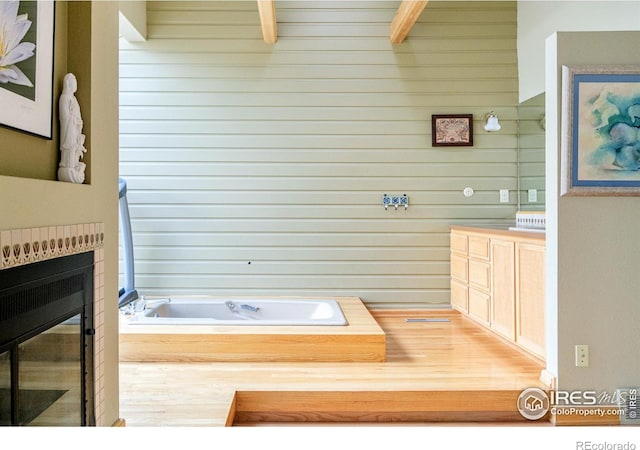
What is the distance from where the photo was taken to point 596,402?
2.34 metres

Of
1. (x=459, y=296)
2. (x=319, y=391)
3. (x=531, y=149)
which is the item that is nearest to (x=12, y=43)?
(x=319, y=391)

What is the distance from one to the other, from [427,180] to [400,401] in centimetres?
232

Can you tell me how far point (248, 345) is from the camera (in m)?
2.85

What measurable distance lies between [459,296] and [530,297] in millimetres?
1164

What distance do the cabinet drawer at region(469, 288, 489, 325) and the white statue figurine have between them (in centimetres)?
296

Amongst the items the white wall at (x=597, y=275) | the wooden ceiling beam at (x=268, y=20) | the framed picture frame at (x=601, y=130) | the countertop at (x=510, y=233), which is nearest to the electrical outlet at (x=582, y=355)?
the white wall at (x=597, y=275)

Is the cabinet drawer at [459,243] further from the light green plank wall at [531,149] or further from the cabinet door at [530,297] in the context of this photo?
the cabinet door at [530,297]

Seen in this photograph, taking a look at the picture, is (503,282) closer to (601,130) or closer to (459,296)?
(459,296)

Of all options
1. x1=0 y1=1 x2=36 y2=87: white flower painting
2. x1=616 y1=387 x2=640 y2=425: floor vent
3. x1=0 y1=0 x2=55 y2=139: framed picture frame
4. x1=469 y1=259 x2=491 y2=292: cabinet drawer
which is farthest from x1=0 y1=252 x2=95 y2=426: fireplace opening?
x1=469 y1=259 x2=491 y2=292: cabinet drawer

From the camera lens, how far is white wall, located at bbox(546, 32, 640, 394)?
2301mm

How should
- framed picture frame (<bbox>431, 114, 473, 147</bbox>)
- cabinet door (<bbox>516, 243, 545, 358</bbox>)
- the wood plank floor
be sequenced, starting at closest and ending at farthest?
1. the wood plank floor
2. cabinet door (<bbox>516, 243, 545, 358</bbox>)
3. framed picture frame (<bbox>431, 114, 473, 147</bbox>)

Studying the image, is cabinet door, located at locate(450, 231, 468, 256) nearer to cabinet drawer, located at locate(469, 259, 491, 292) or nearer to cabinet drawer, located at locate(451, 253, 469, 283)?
cabinet drawer, located at locate(451, 253, 469, 283)

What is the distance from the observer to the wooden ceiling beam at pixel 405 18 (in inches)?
129

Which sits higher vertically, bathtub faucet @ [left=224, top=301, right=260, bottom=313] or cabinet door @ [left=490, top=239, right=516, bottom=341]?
cabinet door @ [left=490, top=239, right=516, bottom=341]
